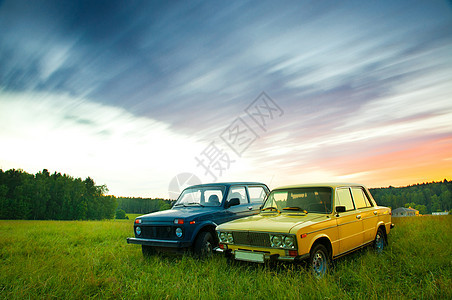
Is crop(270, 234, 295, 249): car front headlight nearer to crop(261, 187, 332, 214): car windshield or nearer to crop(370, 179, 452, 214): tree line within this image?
crop(261, 187, 332, 214): car windshield

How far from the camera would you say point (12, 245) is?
29.6 feet

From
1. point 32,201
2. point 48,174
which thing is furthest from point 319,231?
point 48,174

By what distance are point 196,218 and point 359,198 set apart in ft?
13.3

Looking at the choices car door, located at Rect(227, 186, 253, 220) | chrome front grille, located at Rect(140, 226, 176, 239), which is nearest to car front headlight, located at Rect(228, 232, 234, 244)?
chrome front grille, located at Rect(140, 226, 176, 239)

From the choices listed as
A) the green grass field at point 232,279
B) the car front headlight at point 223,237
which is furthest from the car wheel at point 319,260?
the car front headlight at point 223,237

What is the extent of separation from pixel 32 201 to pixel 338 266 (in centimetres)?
7498

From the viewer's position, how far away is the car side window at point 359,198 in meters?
6.53

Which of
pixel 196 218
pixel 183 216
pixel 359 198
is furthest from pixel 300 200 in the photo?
pixel 183 216

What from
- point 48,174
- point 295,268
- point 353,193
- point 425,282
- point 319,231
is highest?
point 48,174

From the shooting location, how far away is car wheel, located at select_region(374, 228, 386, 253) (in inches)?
271

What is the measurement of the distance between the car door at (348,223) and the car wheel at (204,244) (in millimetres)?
3049

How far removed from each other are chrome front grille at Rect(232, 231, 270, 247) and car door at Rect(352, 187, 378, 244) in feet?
9.29

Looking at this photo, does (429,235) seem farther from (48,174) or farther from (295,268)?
(48,174)

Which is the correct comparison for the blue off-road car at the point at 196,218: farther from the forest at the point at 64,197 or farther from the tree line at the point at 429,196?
the tree line at the point at 429,196
